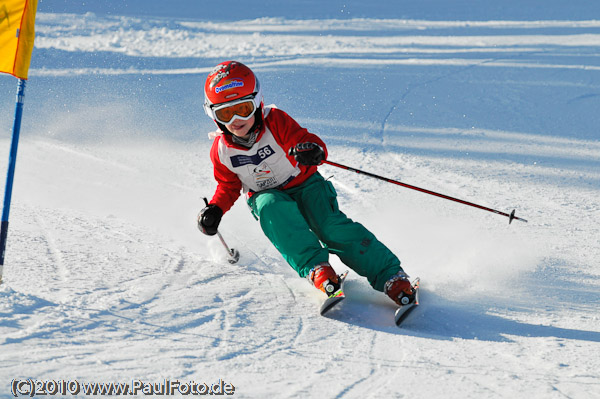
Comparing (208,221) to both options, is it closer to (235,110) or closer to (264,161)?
(264,161)

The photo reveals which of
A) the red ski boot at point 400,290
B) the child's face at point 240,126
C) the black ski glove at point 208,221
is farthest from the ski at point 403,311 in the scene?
the child's face at point 240,126

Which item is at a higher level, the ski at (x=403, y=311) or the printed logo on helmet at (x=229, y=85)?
the printed logo on helmet at (x=229, y=85)

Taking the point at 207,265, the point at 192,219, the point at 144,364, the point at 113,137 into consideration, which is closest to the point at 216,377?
the point at 144,364

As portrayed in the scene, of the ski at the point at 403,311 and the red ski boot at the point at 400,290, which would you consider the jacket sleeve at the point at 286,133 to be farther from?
the ski at the point at 403,311

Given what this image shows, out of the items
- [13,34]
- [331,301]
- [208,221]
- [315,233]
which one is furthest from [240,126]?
[13,34]

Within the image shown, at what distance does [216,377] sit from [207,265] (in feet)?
5.43

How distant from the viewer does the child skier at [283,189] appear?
12.0 feet

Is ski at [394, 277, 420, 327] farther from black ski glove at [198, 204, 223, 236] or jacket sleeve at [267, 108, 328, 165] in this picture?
black ski glove at [198, 204, 223, 236]

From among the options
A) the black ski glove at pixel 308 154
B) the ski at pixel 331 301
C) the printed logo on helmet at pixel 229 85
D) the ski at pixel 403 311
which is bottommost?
the ski at pixel 403 311

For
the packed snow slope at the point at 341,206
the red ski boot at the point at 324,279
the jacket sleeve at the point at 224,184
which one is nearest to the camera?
the packed snow slope at the point at 341,206

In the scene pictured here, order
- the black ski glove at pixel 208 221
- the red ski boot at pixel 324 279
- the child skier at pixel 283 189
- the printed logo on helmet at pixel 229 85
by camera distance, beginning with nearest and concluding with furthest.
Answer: the red ski boot at pixel 324 279
the child skier at pixel 283 189
the printed logo on helmet at pixel 229 85
the black ski glove at pixel 208 221

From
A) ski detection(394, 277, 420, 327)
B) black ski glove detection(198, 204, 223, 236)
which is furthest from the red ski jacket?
ski detection(394, 277, 420, 327)

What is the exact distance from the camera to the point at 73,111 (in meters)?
8.18

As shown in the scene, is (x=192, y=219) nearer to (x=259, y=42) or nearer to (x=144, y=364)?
(x=144, y=364)
